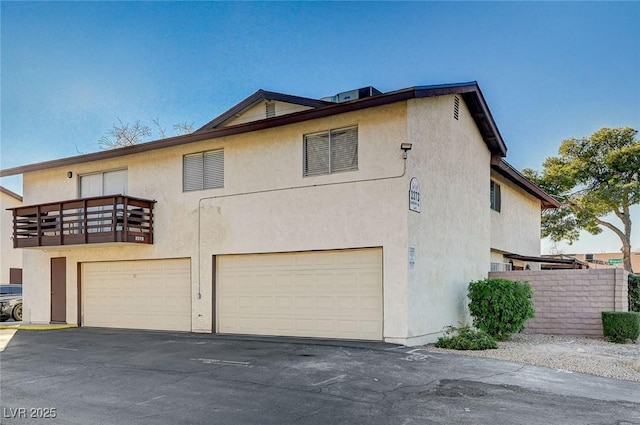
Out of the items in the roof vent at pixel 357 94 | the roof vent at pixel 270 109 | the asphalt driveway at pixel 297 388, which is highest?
the roof vent at pixel 357 94

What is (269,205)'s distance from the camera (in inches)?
505

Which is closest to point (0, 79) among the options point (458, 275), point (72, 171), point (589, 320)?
point (72, 171)

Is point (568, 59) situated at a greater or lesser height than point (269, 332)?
greater

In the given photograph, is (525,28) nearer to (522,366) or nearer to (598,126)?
(522,366)

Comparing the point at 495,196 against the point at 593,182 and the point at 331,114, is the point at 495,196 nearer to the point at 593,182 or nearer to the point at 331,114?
the point at 331,114

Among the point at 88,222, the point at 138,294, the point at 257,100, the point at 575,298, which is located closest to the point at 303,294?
the point at 138,294

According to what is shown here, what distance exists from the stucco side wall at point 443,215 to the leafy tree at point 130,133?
20855 millimetres

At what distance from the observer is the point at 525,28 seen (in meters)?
15.5

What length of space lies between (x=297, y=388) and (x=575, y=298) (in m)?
10.0

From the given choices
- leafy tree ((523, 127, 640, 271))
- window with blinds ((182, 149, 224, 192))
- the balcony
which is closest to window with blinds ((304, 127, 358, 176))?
window with blinds ((182, 149, 224, 192))

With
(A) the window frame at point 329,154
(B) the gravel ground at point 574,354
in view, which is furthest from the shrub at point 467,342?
(A) the window frame at point 329,154

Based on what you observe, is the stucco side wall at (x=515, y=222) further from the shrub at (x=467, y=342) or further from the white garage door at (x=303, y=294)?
the white garage door at (x=303, y=294)

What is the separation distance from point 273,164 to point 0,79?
27.9 feet

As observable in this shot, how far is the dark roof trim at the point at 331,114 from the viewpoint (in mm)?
10875
